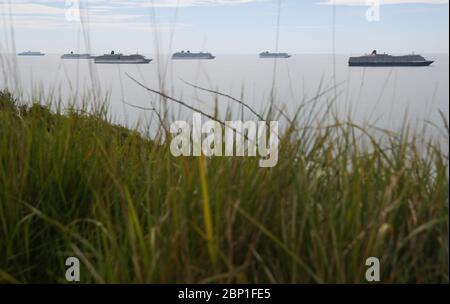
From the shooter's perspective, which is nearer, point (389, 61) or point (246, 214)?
point (246, 214)

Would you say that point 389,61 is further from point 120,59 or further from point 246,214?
point 246,214

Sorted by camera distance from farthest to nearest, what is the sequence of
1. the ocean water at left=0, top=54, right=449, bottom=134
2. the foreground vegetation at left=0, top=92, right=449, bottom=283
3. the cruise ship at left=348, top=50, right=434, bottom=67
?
the cruise ship at left=348, top=50, right=434, bottom=67 < the ocean water at left=0, top=54, right=449, bottom=134 < the foreground vegetation at left=0, top=92, right=449, bottom=283

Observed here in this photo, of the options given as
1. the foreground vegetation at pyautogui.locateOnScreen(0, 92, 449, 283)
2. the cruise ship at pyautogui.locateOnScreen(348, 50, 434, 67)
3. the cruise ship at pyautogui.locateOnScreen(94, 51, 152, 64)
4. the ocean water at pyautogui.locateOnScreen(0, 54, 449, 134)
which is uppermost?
the cruise ship at pyautogui.locateOnScreen(348, 50, 434, 67)

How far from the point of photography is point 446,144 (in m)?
2.37

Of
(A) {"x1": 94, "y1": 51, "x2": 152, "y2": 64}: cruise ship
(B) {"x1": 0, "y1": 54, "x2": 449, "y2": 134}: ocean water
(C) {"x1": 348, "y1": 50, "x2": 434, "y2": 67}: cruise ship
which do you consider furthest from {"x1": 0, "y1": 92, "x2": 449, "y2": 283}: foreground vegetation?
(A) {"x1": 94, "y1": 51, "x2": 152, "y2": 64}: cruise ship

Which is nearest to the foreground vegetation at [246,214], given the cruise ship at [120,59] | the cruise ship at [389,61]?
the cruise ship at [389,61]

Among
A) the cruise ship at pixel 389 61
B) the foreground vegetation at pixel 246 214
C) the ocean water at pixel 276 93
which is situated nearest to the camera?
the foreground vegetation at pixel 246 214

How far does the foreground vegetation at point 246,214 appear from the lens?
1.95m

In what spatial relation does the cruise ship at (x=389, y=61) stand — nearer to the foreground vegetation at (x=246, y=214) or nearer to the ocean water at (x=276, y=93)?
the ocean water at (x=276, y=93)

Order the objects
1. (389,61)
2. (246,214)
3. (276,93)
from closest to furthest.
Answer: (246,214)
(276,93)
(389,61)

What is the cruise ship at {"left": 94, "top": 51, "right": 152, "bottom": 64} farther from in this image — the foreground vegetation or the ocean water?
the foreground vegetation

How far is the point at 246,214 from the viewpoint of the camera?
1898mm

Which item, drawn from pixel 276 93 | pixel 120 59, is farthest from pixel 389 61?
pixel 276 93

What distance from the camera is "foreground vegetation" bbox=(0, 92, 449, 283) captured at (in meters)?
1.95
